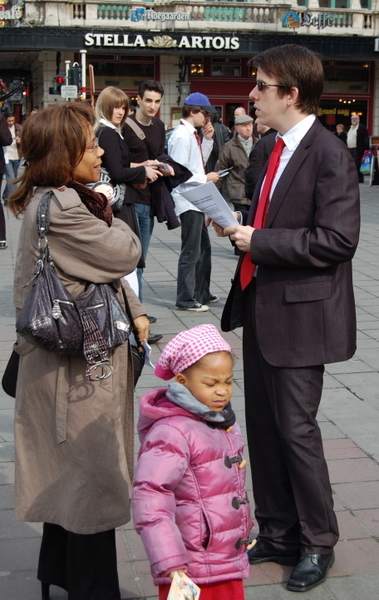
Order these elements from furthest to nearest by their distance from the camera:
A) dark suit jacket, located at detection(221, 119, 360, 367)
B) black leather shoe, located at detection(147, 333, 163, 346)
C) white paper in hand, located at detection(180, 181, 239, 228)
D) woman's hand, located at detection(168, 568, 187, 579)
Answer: black leather shoe, located at detection(147, 333, 163, 346), white paper in hand, located at detection(180, 181, 239, 228), dark suit jacket, located at detection(221, 119, 360, 367), woman's hand, located at detection(168, 568, 187, 579)

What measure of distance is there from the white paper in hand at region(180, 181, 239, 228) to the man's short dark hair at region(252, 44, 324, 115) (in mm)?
495

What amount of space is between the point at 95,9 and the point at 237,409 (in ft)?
99.1

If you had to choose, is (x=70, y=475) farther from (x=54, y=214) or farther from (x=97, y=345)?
(x=54, y=214)

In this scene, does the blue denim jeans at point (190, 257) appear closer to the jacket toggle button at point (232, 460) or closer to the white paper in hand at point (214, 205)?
the white paper in hand at point (214, 205)

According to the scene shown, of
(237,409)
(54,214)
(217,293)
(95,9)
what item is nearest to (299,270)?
(54,214)

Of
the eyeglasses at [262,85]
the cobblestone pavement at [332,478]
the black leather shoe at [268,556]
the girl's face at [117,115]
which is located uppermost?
the eyeglasses at [262,85]

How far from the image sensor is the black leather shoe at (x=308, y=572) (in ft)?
11.0

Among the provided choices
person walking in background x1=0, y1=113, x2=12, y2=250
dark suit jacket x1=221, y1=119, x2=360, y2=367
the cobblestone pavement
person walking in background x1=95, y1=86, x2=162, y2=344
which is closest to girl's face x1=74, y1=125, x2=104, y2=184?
dark suit jacket x1=221, y1=119, x2=360, y2=367

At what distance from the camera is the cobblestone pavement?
340 centimetres

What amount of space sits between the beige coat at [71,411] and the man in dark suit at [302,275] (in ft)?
1.95

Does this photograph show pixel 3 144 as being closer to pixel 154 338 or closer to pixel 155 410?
pixel 154 338

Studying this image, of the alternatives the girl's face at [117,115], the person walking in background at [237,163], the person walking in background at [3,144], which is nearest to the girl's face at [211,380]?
the girl's face at [117,115]

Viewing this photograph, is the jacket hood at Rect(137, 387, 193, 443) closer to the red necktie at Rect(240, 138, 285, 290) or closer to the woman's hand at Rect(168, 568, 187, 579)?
the woman's hand at Rect(168, 568, 187, 579)

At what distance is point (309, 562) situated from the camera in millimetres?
3389
